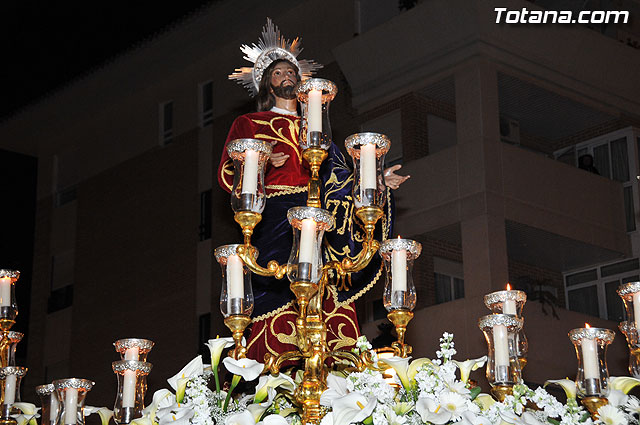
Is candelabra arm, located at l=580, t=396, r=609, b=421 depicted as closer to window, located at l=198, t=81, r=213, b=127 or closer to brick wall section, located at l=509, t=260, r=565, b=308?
brick wall section, located at l=509, t=260, r=565, b=308

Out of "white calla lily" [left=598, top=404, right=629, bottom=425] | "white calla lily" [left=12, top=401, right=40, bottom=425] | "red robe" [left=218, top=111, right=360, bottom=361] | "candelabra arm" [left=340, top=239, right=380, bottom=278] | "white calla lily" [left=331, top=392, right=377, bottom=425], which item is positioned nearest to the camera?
"white calla lily" [left=331, top=392, right=377, bottom=425]

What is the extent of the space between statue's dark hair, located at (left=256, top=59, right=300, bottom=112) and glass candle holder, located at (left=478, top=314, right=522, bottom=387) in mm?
2820

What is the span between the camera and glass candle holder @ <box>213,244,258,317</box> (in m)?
4.60

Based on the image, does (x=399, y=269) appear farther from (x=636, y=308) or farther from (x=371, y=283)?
(x=371, y=283)

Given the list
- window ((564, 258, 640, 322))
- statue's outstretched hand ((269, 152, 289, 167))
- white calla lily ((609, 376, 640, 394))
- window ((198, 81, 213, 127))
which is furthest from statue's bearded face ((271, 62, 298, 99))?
window ((198, 81, 213, 127))

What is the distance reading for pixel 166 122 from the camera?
66.9 feet

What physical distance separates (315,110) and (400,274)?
2.96 ft

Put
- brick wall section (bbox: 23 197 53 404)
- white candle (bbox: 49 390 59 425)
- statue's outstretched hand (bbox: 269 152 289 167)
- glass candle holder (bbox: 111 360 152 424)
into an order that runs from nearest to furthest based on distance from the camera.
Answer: glass candle holder (bbox: 111 360 152 424) < white candle (bbox: 49 390 59 425) < statue's outstretched hand (bbox: 269 152 289 167) < brick wall section (bbox: 23 197 53 404)

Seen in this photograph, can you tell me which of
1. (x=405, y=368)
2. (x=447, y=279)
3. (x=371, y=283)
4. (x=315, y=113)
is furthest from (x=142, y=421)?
(x=447, y=279)

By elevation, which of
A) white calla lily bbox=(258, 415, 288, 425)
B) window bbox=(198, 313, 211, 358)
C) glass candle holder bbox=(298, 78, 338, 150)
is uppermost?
window bbox=(198, 313, 211, 358)

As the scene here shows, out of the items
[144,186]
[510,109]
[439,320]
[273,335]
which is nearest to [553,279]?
[510,109]

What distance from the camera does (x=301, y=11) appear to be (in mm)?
18016

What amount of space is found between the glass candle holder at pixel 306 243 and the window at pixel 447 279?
512 inches

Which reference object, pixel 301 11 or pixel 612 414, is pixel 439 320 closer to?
pixel 301 11
